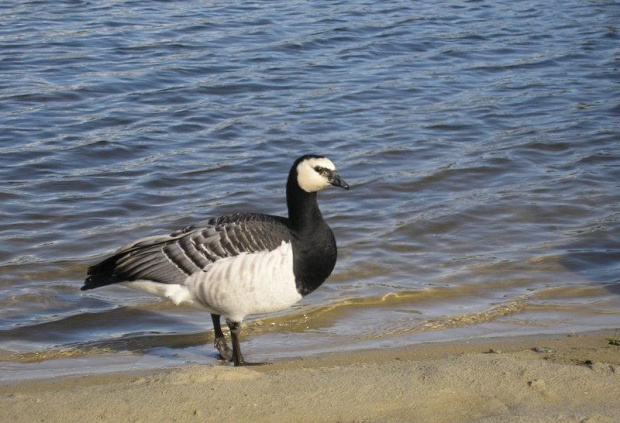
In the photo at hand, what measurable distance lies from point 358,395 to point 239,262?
64.0 inches

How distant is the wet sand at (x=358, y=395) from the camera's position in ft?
18.3

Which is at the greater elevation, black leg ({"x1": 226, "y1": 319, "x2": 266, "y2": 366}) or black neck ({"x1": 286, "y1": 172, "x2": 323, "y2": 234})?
black neck ({"x1": 286, "y1": 172, "x2": 323, "y2": 234})

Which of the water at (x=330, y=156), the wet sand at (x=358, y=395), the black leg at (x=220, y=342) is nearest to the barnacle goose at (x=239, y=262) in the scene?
the black leg at (x=220, y=342)

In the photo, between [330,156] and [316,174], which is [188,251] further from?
[330,156]

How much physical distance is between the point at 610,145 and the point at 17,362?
819 cm

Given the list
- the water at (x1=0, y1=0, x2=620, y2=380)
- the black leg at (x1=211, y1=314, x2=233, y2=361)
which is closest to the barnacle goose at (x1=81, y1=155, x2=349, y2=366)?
the black leg at (x1=211, y1=314, x2=233, y2=361)

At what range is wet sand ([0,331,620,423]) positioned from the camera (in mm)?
5586

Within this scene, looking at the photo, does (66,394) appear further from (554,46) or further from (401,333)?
(554,46)

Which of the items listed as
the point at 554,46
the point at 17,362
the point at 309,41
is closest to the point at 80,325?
the point at 17,362

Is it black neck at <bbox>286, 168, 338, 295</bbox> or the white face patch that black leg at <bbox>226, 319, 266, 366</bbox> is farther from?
the white face patch

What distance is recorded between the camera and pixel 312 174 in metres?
7.43

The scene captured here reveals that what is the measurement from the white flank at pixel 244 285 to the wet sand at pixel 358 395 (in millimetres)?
709

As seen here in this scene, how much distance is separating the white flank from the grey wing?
0.05 metres

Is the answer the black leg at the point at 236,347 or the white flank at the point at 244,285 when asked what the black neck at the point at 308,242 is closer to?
the white flank at the point at 244,285
